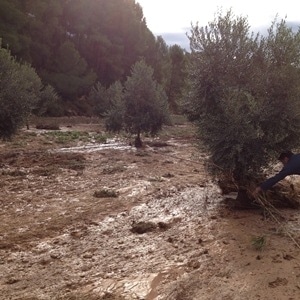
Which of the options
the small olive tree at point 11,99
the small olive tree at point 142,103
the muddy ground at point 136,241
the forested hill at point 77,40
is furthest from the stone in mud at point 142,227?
the forested hill at point 77,40

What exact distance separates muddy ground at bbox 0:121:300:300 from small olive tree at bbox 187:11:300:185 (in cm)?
182

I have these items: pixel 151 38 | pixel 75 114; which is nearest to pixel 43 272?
pixel 75 114

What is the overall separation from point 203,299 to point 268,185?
11.5 feet

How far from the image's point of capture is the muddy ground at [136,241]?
6.16 metres

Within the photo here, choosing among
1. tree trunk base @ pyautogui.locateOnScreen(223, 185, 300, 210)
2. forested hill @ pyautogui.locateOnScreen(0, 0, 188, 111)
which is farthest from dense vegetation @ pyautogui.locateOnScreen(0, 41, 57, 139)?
forested hill @ pyautogui.locateOnScreen(0, 0, 188, 111)

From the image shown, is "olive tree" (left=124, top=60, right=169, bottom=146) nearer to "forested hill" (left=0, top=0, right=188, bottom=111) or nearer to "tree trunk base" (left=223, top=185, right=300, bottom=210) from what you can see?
"tree trunk base" (left=223, top=185, right=300, bottom=210)

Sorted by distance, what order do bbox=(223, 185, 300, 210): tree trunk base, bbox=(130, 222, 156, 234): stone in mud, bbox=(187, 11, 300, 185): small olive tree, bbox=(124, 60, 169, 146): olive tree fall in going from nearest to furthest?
bbox=(130, 222, 156, 234): stone in mud < bbox=(187, 11, 300, 185): small olive tree < bbox=(223, 185, 300, 210): tree trunk base < bbox=(124, 60, 169, 146): olive tree

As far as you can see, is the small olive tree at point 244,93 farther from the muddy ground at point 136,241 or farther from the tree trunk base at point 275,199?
the muddy ground at point 136,241

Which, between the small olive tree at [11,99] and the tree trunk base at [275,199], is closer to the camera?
the tree trunk base at [275,199]

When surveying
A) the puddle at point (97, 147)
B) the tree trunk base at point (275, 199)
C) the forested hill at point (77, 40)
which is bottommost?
the puddle at point (97, 147)

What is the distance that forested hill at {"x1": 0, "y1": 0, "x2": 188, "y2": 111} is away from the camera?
145 ft

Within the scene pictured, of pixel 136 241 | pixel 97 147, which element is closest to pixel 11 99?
pixel 97 147

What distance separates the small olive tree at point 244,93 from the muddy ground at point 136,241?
5.96ft

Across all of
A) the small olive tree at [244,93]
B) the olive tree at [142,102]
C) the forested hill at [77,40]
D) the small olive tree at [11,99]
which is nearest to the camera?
the small olive tree at [244,93]
